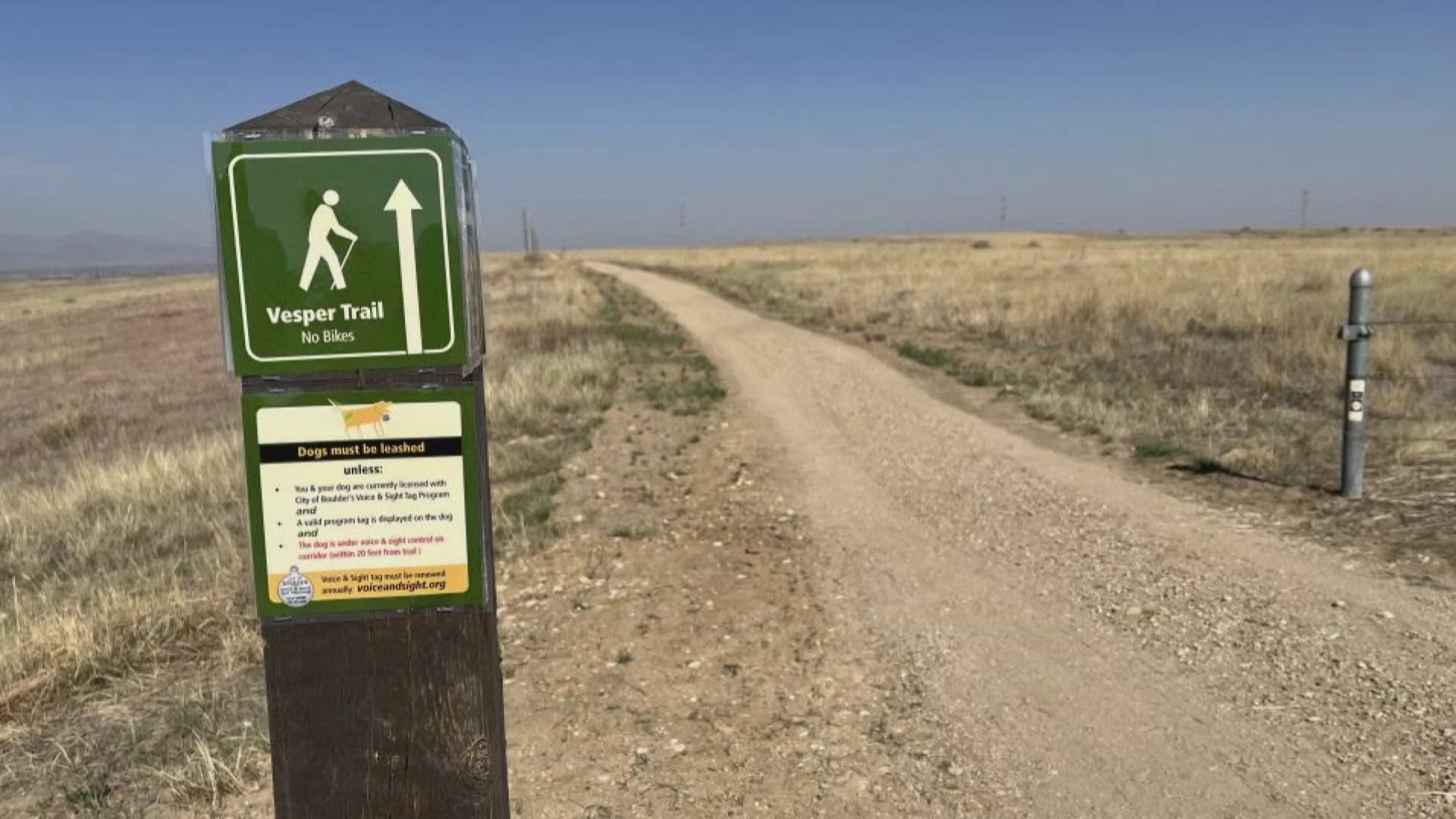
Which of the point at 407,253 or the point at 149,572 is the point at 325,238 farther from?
the point at 149,572

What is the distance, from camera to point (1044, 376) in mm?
12469

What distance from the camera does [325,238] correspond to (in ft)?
6.72

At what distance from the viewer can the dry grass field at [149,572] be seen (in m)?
3.64

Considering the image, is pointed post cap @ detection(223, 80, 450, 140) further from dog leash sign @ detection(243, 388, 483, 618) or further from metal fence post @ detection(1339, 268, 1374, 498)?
metal fence post @ detection(1339, 268, 1374, 498)

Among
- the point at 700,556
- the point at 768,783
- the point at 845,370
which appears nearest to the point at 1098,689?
the point at 768,783

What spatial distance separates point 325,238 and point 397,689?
0.99 metres

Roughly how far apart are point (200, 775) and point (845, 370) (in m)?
11.4

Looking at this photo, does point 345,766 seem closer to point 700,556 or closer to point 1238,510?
point 700,556

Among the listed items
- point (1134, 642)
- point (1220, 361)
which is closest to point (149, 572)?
point (1134, 642)

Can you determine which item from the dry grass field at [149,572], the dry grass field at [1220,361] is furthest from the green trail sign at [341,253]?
the dry grass field at [1220,361]

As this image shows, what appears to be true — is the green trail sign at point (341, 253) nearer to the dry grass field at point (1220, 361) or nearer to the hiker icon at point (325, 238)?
the hiker icon at point (325, 238)

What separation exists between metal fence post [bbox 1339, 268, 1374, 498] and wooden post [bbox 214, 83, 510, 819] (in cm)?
611

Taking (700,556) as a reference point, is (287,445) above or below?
above

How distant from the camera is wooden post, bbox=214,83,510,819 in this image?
216 centimetres
